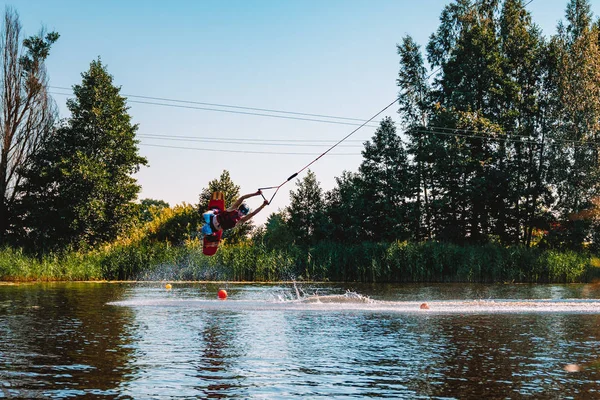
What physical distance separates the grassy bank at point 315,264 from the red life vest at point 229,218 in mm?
20960

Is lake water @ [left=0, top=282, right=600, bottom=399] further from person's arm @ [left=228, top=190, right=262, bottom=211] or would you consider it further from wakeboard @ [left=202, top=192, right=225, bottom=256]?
person's arm @ [left=228, top=190, right=262, bottom=211]

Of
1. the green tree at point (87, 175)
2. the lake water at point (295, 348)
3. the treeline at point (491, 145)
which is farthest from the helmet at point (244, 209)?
the treeline at point (491, 145)

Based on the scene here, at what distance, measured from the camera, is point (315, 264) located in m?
45.2

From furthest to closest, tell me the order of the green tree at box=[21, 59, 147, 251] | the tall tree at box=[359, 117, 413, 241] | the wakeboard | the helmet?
the tall tree at box=[359, 117, 413, 241] → the green tree at box=[21, 59, 147, 251] → the wakeboard → the helmet

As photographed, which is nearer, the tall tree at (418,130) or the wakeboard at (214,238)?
the wakeboard at (214,238)

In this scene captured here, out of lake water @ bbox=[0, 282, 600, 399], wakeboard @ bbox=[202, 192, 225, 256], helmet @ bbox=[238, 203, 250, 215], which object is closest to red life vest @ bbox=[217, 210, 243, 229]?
helmet @ bbox=[238, 203, 250, 215]

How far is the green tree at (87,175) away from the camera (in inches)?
1940

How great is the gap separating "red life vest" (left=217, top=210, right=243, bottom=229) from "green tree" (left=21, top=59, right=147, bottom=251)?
28.5m

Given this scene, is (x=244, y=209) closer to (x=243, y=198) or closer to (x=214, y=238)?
(x=243, y=198)

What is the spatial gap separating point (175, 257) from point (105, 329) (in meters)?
25.0

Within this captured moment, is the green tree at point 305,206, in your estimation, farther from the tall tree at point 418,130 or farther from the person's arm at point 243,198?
the person's arm at point 243,198

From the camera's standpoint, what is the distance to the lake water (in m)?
11.8

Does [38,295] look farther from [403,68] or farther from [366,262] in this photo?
[403,68]

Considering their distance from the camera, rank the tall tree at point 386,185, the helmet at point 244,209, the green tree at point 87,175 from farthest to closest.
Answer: the tall tree at point 386,185 → the green tree at point 87,175 → the helmet at point 244,209
